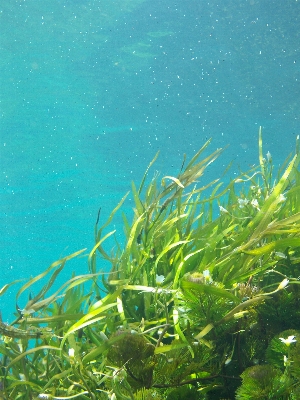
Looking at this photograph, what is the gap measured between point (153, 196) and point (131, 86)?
14405 mm

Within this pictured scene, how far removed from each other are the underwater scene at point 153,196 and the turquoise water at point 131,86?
2.5 inches

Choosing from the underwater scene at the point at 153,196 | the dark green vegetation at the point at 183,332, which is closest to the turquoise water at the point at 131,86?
the underwater scene at the point at 153,196

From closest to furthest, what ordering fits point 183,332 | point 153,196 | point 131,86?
point 183,332, point 153,196, point 131,86

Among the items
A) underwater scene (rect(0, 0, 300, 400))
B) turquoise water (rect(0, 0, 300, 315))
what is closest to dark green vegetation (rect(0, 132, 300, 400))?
underwater scene (rect(0, 0, 300, 400))

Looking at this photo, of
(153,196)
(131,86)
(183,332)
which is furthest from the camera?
(131,86)

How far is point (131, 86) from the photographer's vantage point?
16.4 metres

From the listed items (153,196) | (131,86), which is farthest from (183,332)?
(131,86)

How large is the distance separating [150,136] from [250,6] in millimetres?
7336

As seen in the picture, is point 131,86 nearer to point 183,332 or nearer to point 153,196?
point 153,196

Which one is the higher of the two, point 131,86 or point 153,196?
point 131,86

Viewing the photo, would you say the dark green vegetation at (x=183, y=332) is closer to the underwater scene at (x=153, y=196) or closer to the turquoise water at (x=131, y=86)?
the underwater scene at (x=153, y=196)

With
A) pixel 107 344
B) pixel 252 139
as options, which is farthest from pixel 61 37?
pixel 107 344

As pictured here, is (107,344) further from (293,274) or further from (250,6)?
(250,6)

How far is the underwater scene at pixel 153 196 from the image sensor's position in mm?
1508
